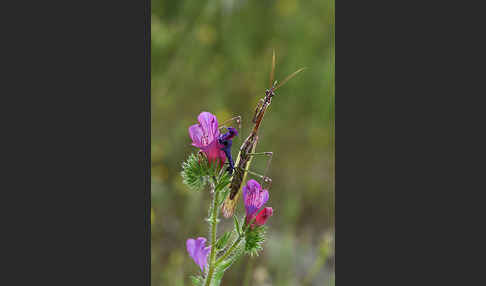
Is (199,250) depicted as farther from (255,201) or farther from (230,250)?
(255,201)

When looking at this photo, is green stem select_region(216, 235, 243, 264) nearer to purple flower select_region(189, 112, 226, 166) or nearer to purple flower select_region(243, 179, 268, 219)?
purple flower select_region(243, 179, 268, 219)

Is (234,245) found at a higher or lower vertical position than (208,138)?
lower

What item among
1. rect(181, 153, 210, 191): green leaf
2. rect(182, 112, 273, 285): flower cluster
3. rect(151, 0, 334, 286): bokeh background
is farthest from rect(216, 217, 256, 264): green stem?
rect(151, 0, 334, 286): bokeh background

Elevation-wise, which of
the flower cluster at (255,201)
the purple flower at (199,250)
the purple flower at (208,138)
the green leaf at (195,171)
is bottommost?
the purple flower at (199,250)

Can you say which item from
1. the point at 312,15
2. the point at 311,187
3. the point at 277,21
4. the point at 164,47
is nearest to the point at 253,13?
the point at 277,21

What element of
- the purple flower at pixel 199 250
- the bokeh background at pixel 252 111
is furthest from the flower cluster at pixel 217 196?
the bokeh background at pixel 252 111

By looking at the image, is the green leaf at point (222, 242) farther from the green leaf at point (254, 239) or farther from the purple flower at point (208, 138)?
the purple flower at point (208, 138)

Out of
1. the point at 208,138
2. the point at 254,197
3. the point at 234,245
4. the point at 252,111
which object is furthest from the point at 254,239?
the point at 252,111

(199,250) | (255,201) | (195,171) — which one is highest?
(195,171)
